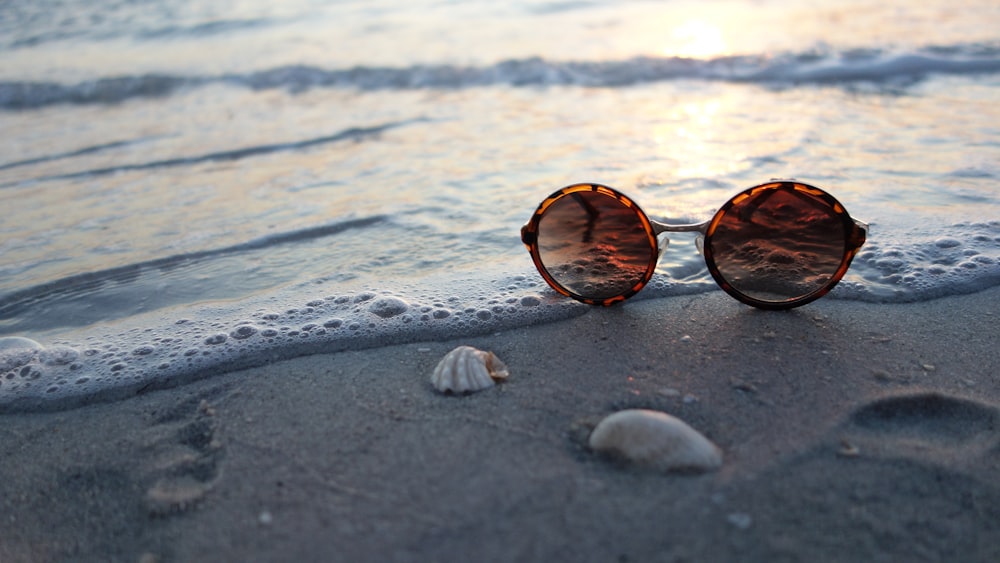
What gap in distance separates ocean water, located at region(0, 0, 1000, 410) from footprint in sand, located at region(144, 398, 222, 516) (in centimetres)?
28

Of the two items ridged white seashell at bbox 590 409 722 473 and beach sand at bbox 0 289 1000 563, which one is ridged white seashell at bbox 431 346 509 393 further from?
ridged white seashell at bbox 590 409 722 473

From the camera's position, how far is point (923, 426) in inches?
79.6

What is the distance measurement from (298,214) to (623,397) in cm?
244

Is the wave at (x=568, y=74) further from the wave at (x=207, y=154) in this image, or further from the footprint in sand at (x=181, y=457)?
the footprint in sand at (x=181, y=457)

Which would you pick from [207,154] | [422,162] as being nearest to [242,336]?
[422,162]

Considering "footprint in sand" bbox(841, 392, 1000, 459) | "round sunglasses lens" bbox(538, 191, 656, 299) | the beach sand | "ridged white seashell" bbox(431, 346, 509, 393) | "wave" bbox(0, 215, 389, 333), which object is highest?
"round sunglasses lens" bbox(538, 191, 656, 299)

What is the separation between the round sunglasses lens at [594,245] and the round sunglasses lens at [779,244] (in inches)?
10.2

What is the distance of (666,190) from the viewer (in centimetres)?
409

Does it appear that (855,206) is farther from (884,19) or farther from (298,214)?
(884,19)

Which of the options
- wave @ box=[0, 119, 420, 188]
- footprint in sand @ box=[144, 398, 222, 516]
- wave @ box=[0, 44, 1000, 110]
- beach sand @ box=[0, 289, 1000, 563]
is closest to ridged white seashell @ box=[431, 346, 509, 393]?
beach sand @ box=[0, 289, 1000, 563]

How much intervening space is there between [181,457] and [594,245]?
1434 mm

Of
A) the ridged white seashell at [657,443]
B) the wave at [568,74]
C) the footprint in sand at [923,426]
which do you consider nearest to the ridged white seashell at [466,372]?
the ridged white seashell at [657,443]

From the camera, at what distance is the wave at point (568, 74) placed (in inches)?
259

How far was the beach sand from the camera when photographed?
1.68 metres
